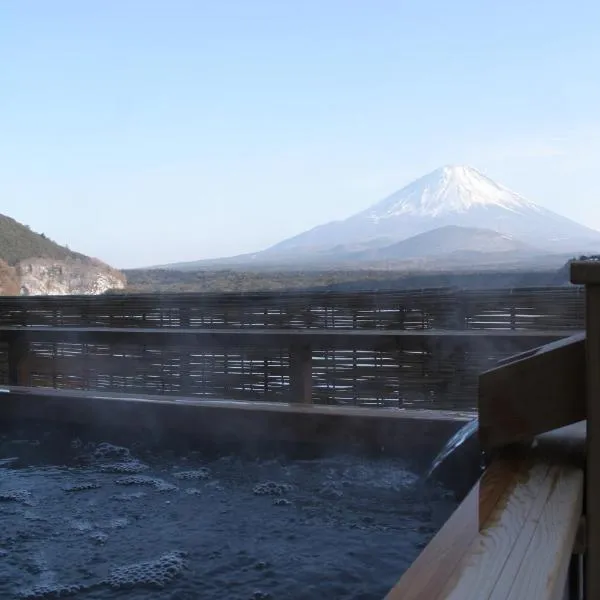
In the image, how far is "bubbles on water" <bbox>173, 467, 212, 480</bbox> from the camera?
2.84 m

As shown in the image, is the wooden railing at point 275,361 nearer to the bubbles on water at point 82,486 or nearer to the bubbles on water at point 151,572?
the bubbles on water at point 82,486

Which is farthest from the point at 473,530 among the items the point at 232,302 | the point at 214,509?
the point at 232,302

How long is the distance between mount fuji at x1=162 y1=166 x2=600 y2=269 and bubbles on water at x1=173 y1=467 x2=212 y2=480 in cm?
6161

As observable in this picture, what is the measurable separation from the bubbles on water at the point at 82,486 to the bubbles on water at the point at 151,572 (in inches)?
30.0

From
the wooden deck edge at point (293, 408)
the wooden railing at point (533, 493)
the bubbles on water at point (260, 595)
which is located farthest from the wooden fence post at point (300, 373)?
the wooden railing at point (533, 493)

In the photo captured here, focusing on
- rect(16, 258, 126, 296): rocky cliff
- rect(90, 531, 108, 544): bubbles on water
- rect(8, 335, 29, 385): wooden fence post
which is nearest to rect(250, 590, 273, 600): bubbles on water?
rect(90, 531, 108, 544): bubbles on water

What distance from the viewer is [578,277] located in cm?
118

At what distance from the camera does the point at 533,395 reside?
1.34m

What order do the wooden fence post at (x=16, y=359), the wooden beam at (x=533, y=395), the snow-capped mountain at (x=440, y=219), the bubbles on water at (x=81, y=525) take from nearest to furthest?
1. the wooden beam at (x=533, y=395)
2. the bubbles on water at (x=81, y=525)
3. the wooden fence post at (x=16, y=359)
4. the snow-capped mountain at (x=440, y=219)

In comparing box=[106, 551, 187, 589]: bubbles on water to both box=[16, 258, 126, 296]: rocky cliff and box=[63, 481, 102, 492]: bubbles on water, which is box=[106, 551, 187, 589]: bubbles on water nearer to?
box=[63, 481, 102, 492]: bubbles on water

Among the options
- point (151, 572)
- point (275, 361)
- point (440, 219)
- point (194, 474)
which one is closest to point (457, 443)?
point (151, 572)

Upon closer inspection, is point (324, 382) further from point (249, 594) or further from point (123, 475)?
point (249, 594)

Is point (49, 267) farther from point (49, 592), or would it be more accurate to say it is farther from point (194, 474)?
point (49, 592)

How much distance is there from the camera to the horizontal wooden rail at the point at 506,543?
833 millimetres
